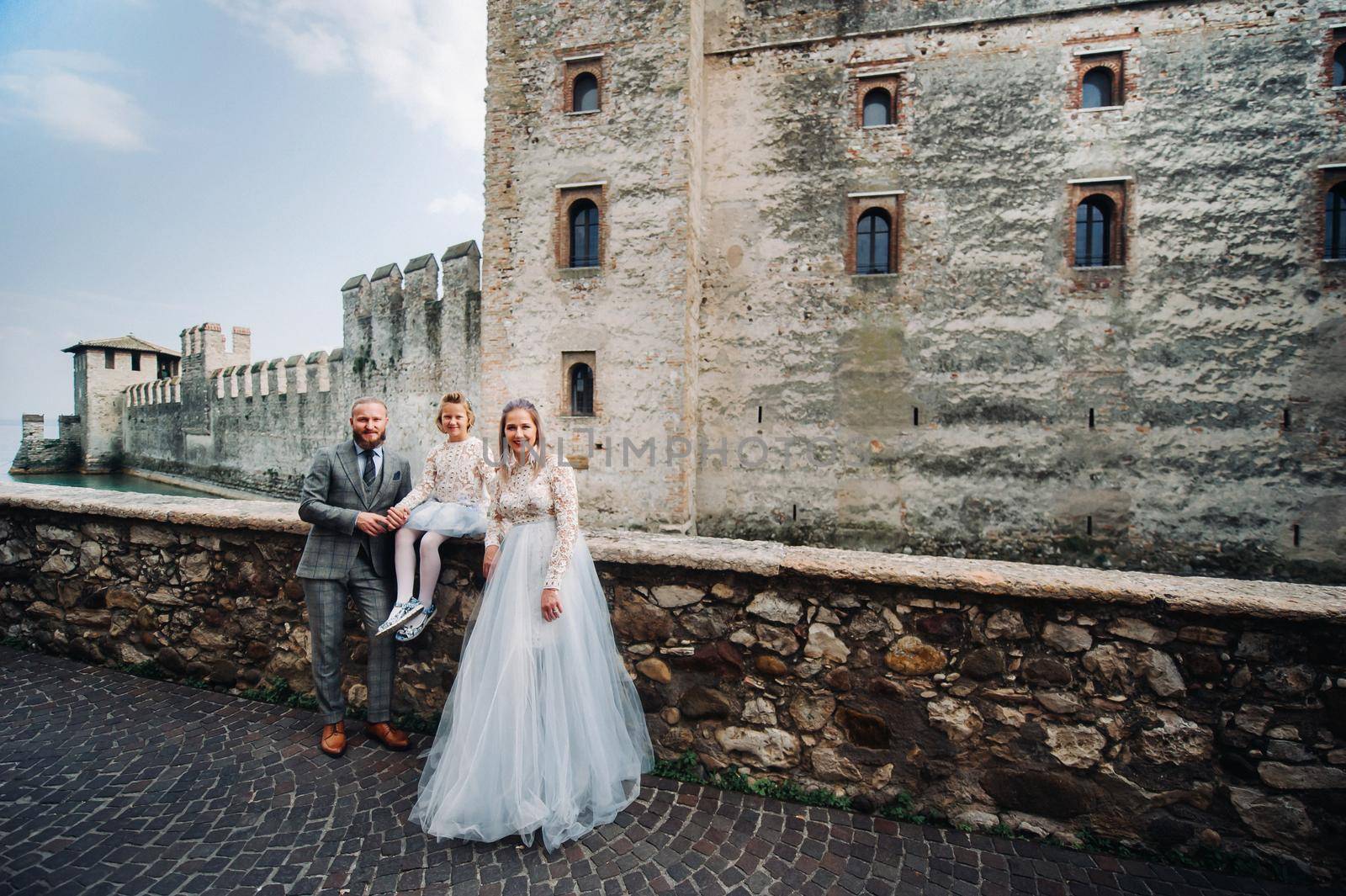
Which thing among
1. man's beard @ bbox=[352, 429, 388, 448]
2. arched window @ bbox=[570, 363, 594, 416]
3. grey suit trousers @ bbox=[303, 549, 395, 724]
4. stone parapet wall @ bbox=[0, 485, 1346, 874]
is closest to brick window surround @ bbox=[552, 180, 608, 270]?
arched window @ bbox=[570, 363, 594, 416]

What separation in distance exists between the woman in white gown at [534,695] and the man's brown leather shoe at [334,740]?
25.4 inches

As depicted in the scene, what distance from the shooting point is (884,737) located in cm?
264

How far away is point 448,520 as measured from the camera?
3.10 m

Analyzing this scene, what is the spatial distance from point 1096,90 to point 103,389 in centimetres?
3434

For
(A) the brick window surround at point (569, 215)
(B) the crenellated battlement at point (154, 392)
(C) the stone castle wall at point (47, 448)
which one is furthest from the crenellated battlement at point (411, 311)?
(C) the stone castle wall at point (47, 448)

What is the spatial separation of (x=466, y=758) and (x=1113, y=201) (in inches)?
474

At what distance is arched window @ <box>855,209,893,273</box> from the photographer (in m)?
10.6

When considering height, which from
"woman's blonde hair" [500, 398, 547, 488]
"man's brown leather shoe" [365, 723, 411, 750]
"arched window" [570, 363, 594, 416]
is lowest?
"man's brown leather shoe" [365, 723, 411, 750]

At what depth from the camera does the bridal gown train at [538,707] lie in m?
2.40

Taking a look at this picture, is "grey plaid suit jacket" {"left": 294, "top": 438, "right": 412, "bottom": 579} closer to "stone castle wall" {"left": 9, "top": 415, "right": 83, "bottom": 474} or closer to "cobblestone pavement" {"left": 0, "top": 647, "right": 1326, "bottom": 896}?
"cobblestone pavement" {"left": 0, "top": 647, "right": 1326, "bottom": 896}

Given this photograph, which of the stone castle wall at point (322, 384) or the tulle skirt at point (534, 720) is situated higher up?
the stone castle wall at point (322, 384)

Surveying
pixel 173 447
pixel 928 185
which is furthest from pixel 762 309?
pixel 173 447

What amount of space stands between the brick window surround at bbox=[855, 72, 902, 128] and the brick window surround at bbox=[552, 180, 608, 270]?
4.61 m

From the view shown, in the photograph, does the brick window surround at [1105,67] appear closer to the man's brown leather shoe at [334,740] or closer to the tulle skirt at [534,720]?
the tulle skirt at [534,720]
